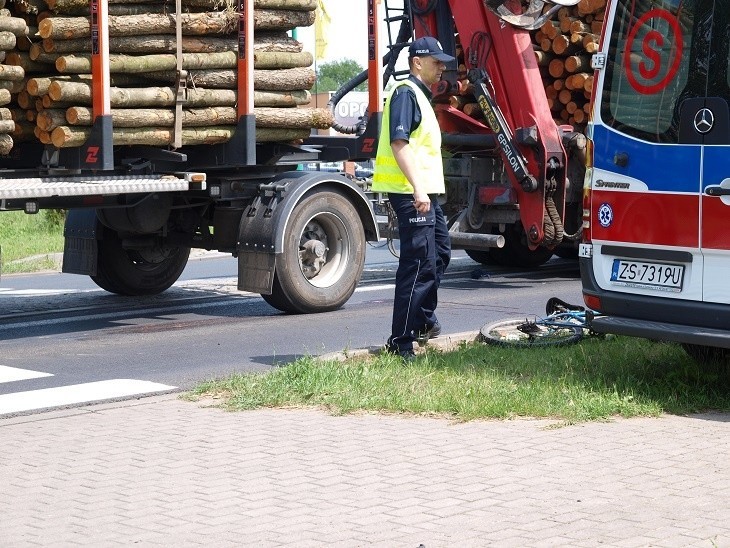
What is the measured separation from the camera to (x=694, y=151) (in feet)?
23.5

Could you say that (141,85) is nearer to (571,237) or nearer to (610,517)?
(571,237)

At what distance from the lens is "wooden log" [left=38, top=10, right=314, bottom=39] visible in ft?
32.9

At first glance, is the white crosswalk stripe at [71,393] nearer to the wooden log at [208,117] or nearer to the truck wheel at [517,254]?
the wooden log at [208,117]

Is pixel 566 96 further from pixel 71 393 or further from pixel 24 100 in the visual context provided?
pixel 71 393

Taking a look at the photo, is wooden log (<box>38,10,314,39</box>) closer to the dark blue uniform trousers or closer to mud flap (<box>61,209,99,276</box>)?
mud flap (<box>61,209,99,276</box>)

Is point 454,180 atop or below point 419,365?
atop

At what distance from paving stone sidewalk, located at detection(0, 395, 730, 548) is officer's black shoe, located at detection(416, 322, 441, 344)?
171cm

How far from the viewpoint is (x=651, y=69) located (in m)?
7.46

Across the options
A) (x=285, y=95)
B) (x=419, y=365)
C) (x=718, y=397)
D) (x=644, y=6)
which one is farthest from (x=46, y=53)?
(x=718, y=397)

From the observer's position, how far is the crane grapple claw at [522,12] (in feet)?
42.4

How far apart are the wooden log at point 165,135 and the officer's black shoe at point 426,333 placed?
3.12 m

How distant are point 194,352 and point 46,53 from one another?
2.61 metres

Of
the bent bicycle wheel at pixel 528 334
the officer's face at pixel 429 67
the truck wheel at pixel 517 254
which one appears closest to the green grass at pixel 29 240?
the truck wheel at pixel 517 254

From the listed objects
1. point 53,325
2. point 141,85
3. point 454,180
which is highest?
point 141,85
